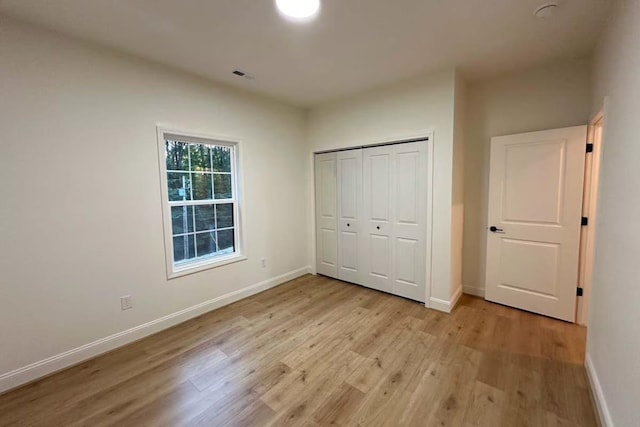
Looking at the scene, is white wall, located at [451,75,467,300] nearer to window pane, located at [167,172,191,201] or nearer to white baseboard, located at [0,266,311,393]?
white baseboard, located at [0,266,311,393]

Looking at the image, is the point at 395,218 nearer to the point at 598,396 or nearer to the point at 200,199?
the point at 598,396

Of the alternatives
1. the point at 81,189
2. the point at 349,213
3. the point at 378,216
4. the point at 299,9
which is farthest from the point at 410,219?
the point at 81,189

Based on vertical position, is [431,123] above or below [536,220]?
above

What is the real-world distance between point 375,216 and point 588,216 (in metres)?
2.09

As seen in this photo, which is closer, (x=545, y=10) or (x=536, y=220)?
(x=545, y=10)

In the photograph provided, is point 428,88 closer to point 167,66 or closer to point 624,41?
point 624,41

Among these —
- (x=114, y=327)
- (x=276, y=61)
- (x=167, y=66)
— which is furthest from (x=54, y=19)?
(x=114, y=327)

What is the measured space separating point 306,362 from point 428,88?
9.69 feet

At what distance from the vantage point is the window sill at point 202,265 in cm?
284

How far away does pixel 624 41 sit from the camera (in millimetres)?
1573

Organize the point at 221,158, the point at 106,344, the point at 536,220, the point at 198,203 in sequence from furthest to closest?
the point at 221,158 < the point at 198,203 < the point at 536,220 < the point at 106,344

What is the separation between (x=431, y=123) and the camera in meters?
2.94

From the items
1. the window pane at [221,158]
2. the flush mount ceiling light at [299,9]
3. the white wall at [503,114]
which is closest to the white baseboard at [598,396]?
the white wall at [503,114]

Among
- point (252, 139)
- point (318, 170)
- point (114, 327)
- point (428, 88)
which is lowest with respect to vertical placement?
point (114, 327)
